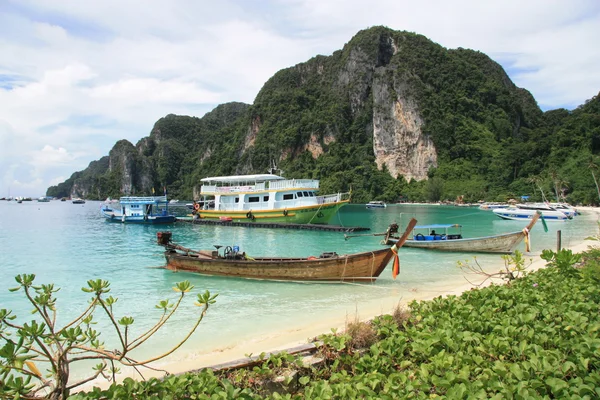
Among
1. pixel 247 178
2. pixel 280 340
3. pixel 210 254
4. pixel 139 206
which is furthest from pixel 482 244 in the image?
pixel 139 206

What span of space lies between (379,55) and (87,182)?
482ft

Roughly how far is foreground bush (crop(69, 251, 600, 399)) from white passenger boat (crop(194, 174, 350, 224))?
26.6 m

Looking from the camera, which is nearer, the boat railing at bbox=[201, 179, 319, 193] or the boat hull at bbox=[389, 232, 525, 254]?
the boat hull at bbox=[389, 232, 525, 254]

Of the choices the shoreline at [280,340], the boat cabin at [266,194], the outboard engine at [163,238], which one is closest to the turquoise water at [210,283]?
the shoreline at [280,340]

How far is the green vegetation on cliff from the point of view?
71.0m

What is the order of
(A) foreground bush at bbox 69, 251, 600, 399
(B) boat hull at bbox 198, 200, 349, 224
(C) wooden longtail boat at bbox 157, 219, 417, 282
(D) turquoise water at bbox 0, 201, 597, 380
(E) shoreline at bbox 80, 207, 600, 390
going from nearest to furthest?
(A) foreground bush at bbox 69, 251, 600, 399
(E) shoreline at bbox 80, 207, 600, 390
(D) turquoise water at bbox 0, 201, 597, 380
(C) wooden longtail boat at bbox 157, 219, 417, 282
(B) boat hull at bbox 198, 200, 349, 224

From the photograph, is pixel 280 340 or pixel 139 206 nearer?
pixel 280 340

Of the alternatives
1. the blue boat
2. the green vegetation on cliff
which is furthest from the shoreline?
the green vegetation on cliff

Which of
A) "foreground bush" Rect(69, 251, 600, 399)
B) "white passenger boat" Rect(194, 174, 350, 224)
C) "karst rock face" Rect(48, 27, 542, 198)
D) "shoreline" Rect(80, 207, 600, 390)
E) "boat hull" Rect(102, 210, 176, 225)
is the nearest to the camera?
"foreground bush" Rect(69, 251, 600, 399)

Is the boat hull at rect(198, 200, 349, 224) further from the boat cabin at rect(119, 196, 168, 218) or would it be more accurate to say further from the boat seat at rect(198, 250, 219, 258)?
the boat seat at rect(198, 250, 219, 258)

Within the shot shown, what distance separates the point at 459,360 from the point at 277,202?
30.1m

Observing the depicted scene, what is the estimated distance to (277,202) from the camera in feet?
110

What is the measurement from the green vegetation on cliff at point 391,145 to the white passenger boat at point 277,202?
40876 mm

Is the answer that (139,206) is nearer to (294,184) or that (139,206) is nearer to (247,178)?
(247,178)
